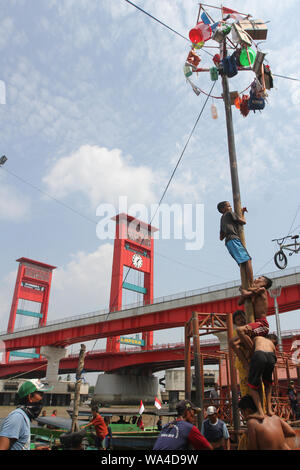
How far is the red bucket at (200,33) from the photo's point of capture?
739 cm

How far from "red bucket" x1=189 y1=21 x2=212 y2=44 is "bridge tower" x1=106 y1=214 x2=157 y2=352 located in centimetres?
3960

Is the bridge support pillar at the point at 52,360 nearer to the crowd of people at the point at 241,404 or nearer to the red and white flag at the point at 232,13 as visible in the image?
the crowd of people at the point at 241,404


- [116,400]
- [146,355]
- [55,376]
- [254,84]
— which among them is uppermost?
[254,84]

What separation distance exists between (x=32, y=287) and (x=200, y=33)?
70.5 meters

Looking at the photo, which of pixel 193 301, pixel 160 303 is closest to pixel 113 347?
pixel 160 303

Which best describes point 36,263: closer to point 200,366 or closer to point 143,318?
point 143,318

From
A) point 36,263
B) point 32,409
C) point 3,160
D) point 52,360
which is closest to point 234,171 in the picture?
point 32,409

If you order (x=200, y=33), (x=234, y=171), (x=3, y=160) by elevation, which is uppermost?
(x=3, y=160)

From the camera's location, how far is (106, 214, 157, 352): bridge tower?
160ft

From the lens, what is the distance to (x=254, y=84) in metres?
7.18

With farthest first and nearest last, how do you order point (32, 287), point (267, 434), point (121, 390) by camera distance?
point (32, 287), point (121, 390), point (267, 434)

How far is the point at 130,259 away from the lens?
5191cm
